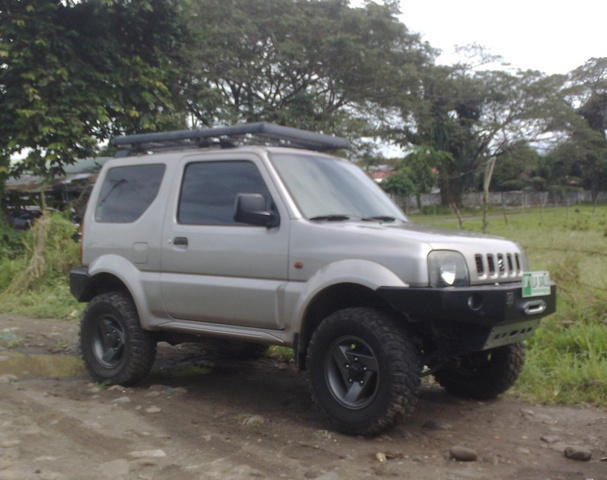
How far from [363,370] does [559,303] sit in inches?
127

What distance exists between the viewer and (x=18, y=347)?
309 inches

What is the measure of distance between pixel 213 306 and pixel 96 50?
9.95m

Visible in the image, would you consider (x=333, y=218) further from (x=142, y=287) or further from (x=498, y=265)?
(x=142, y=287)

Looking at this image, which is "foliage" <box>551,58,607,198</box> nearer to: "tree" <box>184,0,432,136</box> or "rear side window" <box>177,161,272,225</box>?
"tree" <box>184,0,432,136</box>

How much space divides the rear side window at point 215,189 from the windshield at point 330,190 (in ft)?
0.78

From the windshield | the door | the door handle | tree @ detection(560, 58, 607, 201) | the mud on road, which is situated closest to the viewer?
the mud on road

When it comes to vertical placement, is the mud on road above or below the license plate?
below

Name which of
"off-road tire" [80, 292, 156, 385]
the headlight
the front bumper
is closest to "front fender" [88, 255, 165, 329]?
"off-road tire" [80, 292, 156, 385]

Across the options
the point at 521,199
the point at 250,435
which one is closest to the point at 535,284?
the point at 250,435

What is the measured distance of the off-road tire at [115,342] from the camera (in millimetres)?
5766

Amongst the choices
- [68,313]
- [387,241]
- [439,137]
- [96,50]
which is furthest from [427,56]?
[387,241]

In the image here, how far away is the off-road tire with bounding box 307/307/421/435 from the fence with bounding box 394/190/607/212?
2895 centimetres

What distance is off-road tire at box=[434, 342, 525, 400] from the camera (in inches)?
209

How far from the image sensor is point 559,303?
6988 mm
